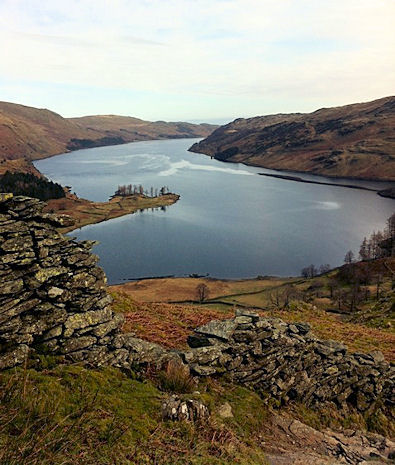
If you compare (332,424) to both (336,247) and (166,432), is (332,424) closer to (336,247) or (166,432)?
(166,432)

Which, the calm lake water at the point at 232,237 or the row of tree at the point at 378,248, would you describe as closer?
the row of tree at the point at 378,248

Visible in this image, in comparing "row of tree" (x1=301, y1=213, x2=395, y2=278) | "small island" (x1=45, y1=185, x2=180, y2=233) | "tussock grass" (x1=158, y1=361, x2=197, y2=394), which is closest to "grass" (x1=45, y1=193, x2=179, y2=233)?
"small island" (x1=45, y1=185, x2=180, y2=233)

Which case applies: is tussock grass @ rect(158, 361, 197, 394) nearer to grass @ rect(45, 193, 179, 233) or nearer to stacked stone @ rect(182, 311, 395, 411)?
stacked stone @ rect(182, 311, 395, 411)

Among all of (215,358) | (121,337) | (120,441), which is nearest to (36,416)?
(120,441)

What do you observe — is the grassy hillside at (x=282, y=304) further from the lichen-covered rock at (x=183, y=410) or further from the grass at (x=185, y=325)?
the lichen-covered rock at (x=183, y=410)

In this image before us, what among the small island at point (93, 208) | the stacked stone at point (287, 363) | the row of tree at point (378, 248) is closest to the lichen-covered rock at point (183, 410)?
the stacked stone at point (287, 363)

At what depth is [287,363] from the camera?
1493 centimetres

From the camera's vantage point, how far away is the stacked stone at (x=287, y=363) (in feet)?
45.2

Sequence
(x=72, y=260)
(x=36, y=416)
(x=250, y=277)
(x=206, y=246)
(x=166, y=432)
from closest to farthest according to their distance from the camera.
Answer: (x=36, y=416), (x=166, y=432), (x=72, y=260), (x=250, y=277), (x=206, y=246)

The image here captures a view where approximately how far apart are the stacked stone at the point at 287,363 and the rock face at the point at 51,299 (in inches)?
102

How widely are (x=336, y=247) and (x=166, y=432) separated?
136 meters

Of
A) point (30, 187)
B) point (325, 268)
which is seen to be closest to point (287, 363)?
point (325, 268)

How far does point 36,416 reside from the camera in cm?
703

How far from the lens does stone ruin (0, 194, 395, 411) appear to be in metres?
10.4
